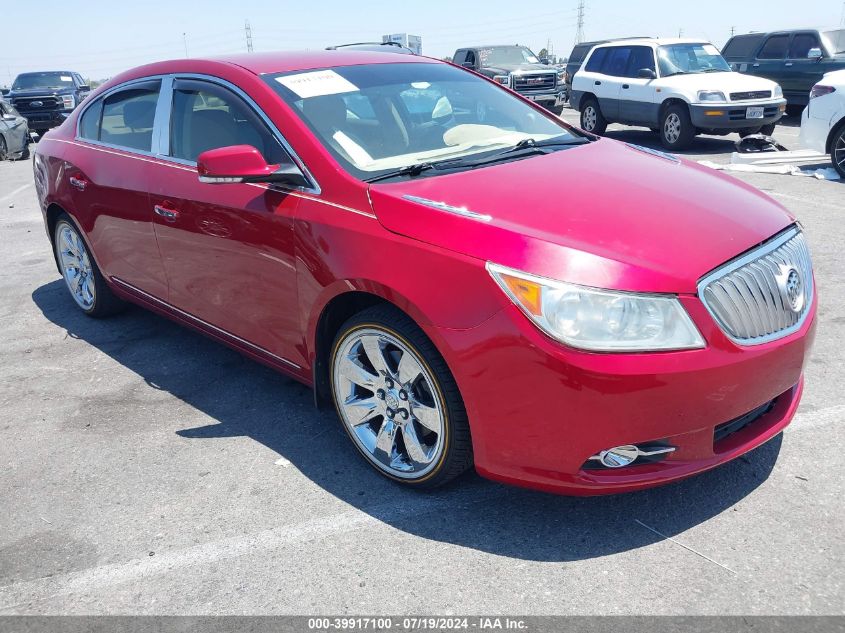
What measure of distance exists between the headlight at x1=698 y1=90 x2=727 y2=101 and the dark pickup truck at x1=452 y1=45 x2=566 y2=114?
6.65m

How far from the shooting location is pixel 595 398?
2.41 m

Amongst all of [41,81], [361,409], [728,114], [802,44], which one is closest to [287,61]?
[361,409]

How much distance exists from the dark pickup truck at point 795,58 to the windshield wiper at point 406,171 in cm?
1416

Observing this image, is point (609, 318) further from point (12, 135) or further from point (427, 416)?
point (12, 135)

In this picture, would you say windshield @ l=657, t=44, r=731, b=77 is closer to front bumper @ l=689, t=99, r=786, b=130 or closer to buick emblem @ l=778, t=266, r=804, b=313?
front bumper @ l=689, t=99, r=786, b=130

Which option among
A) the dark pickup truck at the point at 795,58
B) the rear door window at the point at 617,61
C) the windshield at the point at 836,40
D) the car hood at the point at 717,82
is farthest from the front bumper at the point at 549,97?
the car hood at the point at 717,82

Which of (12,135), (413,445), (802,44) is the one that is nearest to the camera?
(413,445)

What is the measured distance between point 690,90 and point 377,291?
10591 millimetres

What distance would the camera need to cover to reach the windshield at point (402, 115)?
3373mm

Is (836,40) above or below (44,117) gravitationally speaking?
above

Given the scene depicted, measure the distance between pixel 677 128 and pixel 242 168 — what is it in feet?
34.2

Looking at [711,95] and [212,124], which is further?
[711,95]

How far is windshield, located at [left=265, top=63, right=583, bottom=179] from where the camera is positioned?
3373 millimetres

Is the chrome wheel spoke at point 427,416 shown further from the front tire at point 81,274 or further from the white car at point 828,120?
the white car at point 828,120
